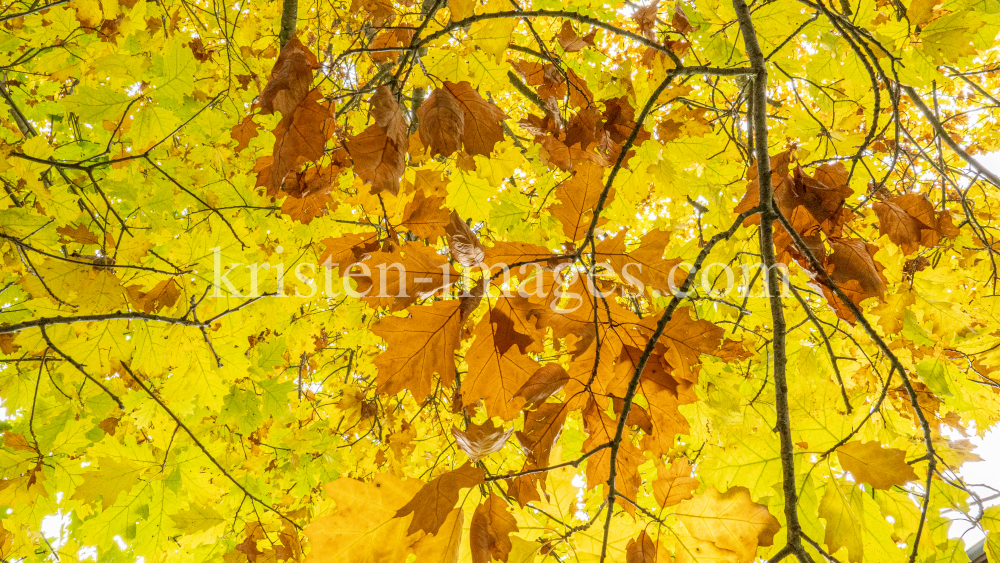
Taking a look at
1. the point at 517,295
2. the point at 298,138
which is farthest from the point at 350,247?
the point at 517,295

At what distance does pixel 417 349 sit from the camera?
92 cm

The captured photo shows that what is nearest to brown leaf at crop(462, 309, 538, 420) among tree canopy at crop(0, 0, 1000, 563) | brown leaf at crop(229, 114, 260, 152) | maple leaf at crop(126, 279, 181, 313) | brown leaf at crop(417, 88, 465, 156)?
tree canopy at crop(0, 0, 1000, 563)

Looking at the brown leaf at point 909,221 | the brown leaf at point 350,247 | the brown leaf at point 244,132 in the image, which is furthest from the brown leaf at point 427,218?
the brown leaf at point 909,221

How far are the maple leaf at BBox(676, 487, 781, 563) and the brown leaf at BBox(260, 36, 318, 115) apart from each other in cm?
114

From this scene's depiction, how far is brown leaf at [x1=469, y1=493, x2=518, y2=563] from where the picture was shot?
874mm

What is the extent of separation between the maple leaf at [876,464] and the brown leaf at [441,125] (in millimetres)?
1019

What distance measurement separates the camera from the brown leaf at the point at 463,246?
89 cm

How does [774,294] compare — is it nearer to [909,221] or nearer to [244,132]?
[909,221]

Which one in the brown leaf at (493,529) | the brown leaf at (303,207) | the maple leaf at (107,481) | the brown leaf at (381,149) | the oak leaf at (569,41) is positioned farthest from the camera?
the oak leaf at (569,41)

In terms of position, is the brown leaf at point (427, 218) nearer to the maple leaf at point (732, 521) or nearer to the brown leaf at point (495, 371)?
the brown leaf at point (495, 371)

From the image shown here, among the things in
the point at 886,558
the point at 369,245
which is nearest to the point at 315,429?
the point at 369,245

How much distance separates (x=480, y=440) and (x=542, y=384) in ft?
0.51

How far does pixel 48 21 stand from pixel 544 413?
3326 millimetres

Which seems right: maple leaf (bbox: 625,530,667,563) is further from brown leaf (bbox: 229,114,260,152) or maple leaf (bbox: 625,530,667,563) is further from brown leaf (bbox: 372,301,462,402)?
brown leaf (bbox: 229,114,260,152)
